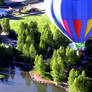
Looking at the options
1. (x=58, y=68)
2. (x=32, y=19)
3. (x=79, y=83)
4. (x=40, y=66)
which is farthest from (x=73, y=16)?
(x=32, y=19)

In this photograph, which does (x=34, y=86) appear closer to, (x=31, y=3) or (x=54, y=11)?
(x=54, y=11)

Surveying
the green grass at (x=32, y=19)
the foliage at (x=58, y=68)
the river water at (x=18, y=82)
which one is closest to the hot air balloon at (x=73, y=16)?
the foliage at (x=58, y=68)

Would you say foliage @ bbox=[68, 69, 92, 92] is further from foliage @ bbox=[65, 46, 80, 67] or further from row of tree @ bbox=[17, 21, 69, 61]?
→ row of tree @ bbox=[17, 21, 69, 61]

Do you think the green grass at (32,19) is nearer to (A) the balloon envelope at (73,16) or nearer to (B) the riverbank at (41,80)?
(B) the riverbank at (41,80)

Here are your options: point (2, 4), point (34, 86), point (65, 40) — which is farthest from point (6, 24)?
point (2, 4)

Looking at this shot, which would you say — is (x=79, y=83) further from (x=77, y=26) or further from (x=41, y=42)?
(x=41, y=42)
